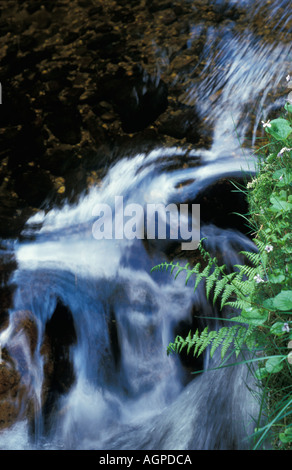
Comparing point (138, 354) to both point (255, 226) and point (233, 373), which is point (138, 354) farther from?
point (255, 226)

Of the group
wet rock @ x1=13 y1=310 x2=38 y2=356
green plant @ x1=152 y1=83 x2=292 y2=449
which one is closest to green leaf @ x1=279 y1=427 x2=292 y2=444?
green plant @ x1=152 y1=83 x2=292 y2=449

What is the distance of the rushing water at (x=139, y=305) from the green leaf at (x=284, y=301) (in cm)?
64

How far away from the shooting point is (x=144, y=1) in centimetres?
589

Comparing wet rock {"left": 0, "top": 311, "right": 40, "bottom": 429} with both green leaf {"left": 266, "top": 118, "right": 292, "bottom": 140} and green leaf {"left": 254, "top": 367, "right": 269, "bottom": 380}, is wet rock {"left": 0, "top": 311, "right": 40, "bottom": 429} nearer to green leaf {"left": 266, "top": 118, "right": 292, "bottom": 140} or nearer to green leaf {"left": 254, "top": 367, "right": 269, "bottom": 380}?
green leaf {"left": 254, "top": 367, "right": 269, "bottom": 380}

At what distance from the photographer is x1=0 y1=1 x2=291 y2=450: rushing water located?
108 inches

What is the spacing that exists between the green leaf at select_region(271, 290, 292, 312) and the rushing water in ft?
2.10

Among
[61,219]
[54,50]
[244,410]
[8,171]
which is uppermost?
[54,50]

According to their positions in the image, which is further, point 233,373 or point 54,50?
point 54,50

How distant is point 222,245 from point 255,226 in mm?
311

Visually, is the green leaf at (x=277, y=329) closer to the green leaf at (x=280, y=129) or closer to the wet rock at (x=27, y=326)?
the green leaf at (x=280, y=129)

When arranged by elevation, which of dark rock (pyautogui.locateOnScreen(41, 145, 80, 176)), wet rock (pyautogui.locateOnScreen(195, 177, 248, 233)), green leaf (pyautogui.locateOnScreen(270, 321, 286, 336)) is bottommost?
green leaf (pyautogui.locateOnScreen(270, 321, 286, 336))

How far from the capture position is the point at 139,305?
134 inches
